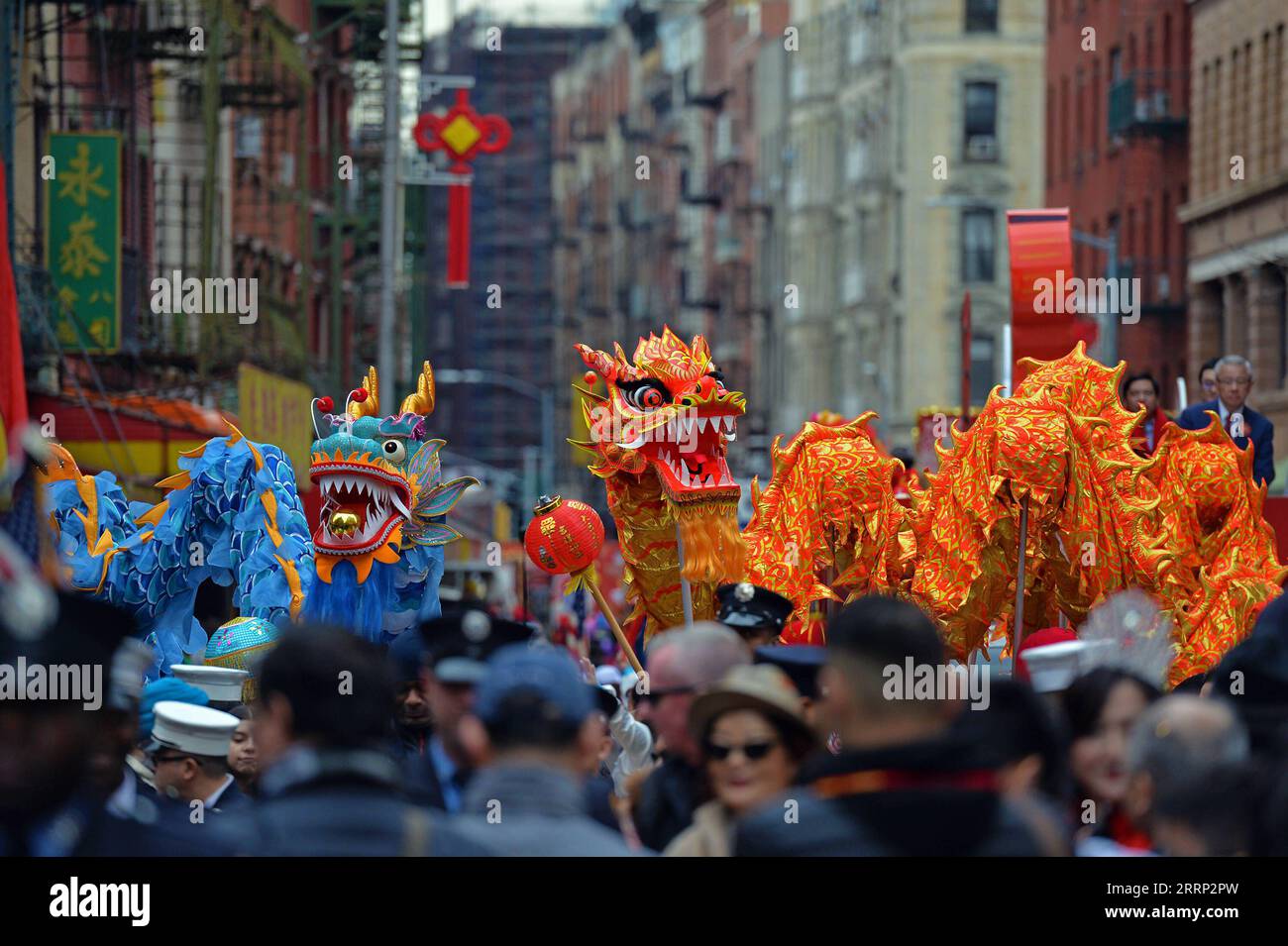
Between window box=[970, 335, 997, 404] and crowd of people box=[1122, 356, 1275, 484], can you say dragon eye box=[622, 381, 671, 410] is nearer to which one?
crowd of people box=[1122, 356, 1275, 484]

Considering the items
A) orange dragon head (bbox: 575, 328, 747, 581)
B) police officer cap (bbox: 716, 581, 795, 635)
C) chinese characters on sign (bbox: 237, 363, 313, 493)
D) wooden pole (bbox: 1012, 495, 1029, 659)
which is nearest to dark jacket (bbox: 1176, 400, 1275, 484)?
wooden pole (bbox: 1012, 495, 1029, 659)

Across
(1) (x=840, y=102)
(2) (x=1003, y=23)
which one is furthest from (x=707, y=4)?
(2) (x=1003, y=23)

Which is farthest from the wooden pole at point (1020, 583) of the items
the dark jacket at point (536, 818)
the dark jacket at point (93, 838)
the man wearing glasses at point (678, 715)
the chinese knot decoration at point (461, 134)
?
the chinese knot decoration at point (461, 134)

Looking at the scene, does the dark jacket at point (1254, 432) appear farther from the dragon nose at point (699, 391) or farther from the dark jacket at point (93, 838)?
the dark jacket at point (93, 838)

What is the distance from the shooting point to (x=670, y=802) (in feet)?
26.7

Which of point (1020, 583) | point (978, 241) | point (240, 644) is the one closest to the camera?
point (240, 644)

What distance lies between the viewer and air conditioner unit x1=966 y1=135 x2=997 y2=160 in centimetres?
7250

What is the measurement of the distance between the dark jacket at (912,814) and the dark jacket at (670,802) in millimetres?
1736

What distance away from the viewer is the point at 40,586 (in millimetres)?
6609

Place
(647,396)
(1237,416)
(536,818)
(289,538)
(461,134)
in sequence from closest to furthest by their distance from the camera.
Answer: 1. (536,818)
2. (647,396)
3. (289,538)
4. (1237,416)
5. (461,134)

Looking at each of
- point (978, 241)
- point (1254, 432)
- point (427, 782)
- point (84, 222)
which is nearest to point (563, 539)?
point (1254, 432)

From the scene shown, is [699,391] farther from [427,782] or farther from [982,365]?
[982,365]

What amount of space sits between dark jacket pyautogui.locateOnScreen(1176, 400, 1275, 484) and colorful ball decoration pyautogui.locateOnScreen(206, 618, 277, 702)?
5190 mm

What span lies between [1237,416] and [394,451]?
15.3ft
